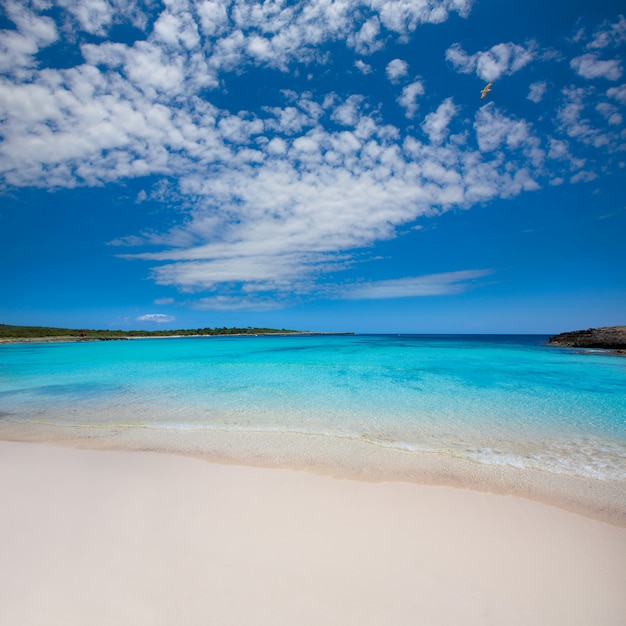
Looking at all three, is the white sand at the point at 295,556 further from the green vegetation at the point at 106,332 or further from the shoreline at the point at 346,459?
the green vegetation at the point at 106,332

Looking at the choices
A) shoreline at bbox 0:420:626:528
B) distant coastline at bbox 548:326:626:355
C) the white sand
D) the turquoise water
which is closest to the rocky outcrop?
distant coastline at bbox 548:326:626:355

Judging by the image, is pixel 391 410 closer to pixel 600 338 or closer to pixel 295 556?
pixel 295 556

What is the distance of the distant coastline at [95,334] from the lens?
214 ft

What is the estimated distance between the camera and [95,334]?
88125 mm

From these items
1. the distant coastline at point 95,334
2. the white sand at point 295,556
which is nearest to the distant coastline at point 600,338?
the white sand at point 295,556

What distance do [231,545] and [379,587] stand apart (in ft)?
4.62

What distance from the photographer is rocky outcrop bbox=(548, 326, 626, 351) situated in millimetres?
37188

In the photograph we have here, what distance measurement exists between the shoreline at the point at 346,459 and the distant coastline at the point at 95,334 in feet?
237

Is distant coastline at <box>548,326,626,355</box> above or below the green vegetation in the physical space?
below

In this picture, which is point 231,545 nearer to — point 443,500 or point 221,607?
point 221,607

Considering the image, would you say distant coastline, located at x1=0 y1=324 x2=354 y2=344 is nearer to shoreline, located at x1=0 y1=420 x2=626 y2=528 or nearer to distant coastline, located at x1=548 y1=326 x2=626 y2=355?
shoreline, located at x1=0 y1=420 x2=626 y2=528

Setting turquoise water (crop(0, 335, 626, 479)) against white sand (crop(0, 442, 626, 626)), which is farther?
turquoise water (crop(0, 335, 626, 479))

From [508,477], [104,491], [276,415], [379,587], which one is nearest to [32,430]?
[104,491]

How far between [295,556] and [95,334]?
340 ft
